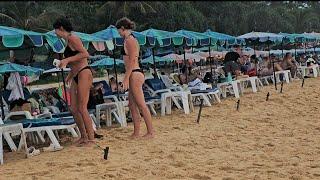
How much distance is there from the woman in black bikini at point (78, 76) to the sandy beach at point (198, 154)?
265 millimetres

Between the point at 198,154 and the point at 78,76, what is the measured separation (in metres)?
1.63

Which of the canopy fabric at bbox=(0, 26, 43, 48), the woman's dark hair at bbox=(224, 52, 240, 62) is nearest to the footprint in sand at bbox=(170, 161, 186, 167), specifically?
the canopy fabric at bbox=(0, 26, 43, 48)

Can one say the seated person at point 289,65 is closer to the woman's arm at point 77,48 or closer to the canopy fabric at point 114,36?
the canopy fabric at point 114,36

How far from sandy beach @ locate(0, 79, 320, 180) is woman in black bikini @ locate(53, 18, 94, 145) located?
0.27 m

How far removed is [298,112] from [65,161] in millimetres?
4858

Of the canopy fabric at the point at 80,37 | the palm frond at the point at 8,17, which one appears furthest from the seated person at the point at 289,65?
the palm frond at the point at 8,17

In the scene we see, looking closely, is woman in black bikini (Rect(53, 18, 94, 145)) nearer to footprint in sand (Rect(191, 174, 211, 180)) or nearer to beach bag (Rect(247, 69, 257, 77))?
footprint in sand (Rect(191, 174, 211, 180))

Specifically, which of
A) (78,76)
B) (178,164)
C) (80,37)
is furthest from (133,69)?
(80,37)

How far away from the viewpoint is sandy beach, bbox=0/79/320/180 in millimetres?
4121

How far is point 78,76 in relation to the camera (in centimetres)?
530

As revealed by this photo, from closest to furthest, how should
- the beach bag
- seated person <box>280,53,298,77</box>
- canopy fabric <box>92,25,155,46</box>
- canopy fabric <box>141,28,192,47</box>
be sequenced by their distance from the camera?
canopy fabric <box>92,25,155,46</box>, canopy fabric <box>141,28,192,47</box>, the beach bag, seated person <box>280,53,298,77</box>

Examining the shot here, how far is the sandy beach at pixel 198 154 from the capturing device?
4.12 meters

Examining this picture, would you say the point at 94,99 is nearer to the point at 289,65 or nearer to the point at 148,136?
the point at 148,136

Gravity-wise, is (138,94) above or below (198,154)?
above
